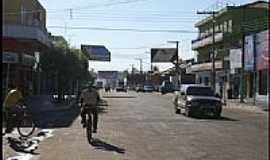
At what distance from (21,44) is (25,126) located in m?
26.2

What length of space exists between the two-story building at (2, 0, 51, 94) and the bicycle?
631 inches

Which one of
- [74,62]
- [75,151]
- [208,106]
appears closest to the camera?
[75,151]

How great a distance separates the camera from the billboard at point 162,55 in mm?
127562

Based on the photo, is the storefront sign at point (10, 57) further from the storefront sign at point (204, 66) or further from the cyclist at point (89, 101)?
the storefront sign at point (204, 66)

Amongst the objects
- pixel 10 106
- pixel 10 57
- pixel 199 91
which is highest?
pixel 10 57

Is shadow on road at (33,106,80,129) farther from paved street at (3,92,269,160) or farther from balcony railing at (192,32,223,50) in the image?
balcony railing at (192,32,223,50)

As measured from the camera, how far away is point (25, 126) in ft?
66.8

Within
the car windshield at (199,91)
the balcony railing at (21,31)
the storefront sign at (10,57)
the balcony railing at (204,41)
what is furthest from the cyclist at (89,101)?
the balcony railing at (204,41)

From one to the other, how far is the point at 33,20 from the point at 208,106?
36021mm

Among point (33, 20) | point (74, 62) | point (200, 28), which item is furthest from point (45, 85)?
point (200, 28)

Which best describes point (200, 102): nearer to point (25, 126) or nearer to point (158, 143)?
point (25, 126)

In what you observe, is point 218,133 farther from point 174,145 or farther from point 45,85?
point 45,85

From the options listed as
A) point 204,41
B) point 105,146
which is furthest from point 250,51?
point 204,41

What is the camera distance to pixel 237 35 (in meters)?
72.1
